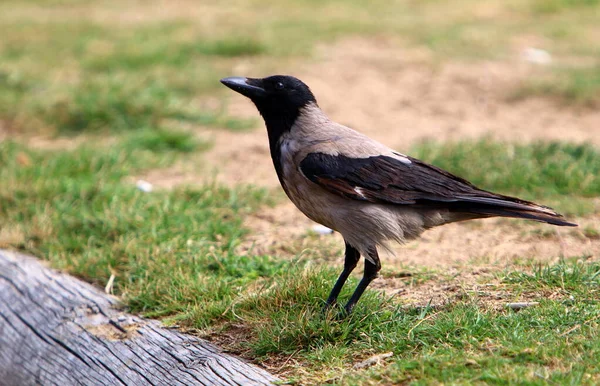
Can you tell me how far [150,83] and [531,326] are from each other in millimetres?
6728

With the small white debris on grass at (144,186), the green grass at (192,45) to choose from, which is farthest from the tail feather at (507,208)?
the green grass at (192,45)

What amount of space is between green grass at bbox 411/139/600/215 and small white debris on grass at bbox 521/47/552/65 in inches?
160

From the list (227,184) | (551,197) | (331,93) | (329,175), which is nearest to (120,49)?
(331,93)

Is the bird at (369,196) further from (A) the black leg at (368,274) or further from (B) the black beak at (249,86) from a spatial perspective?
(B) the black beak at (249,86)

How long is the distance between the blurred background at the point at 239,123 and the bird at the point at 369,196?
466mm

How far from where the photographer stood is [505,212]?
13.9 feet

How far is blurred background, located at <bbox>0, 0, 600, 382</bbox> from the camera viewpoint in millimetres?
5621

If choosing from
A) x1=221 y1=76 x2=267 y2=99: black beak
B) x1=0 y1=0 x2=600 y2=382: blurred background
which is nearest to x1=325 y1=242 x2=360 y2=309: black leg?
x1=0 y1=0 x2=600 y2=382: blurred background

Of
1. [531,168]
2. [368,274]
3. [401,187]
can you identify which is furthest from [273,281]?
[531,168]

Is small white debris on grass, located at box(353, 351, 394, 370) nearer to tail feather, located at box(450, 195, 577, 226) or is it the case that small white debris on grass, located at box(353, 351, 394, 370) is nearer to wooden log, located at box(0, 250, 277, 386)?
wooden log, located at box(0, 250, 277, 386)

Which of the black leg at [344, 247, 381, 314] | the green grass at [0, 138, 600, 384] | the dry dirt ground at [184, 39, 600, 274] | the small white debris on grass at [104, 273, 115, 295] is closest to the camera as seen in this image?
the green grass at [0, 138, 600, 384]

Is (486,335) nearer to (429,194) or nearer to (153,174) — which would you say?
(429,194)

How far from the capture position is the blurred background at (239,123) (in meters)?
5.62

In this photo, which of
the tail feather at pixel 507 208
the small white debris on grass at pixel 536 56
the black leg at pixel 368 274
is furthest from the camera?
the small white debris on grass at pixel 536 56
